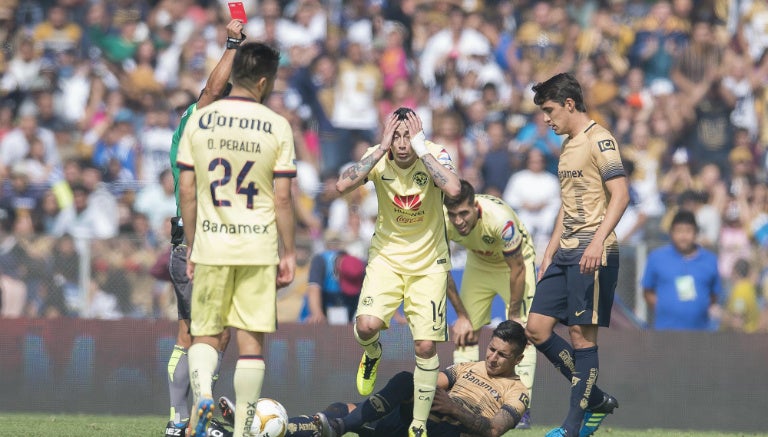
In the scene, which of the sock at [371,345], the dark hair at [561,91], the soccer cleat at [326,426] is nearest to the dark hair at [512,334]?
the sock at [371,345]

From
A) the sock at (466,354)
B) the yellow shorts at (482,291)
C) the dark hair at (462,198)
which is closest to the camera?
the dark hair at (462,198)

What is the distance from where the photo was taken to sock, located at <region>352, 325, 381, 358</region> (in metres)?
9.80

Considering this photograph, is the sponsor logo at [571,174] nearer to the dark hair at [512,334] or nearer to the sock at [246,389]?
the dark hair at [512,334]

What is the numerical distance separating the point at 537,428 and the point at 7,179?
26.2ft

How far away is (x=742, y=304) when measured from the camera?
43.9 ft

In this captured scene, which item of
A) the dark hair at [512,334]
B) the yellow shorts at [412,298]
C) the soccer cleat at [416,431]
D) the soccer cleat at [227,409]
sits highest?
the yellow shorts at [412,298]

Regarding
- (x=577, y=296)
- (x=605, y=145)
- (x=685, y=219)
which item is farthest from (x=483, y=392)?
(x=685, y=219)

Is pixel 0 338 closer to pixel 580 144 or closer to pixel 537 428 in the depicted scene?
pixel 537 428

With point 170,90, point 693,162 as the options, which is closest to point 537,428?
point 693,162

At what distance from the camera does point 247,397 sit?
26.3ft

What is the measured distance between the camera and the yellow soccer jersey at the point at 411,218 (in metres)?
9.66

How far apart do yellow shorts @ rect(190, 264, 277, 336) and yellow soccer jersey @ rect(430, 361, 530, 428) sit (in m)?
2.06

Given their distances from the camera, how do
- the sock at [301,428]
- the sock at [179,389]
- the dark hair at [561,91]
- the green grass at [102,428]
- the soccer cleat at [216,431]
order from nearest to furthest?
the soccer cleat at [216,431] < the sock at [301,428] < the sock at [179,389] < the dark hair at [561,91] < the green grass at [102,428]

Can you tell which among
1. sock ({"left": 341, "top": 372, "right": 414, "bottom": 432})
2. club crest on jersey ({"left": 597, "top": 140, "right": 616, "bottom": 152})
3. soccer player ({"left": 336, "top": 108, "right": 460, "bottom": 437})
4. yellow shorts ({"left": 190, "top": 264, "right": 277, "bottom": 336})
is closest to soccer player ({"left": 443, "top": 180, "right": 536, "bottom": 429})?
soccer player ({"left": 336, "top": 108, "right": 460, "bottom": 437})
